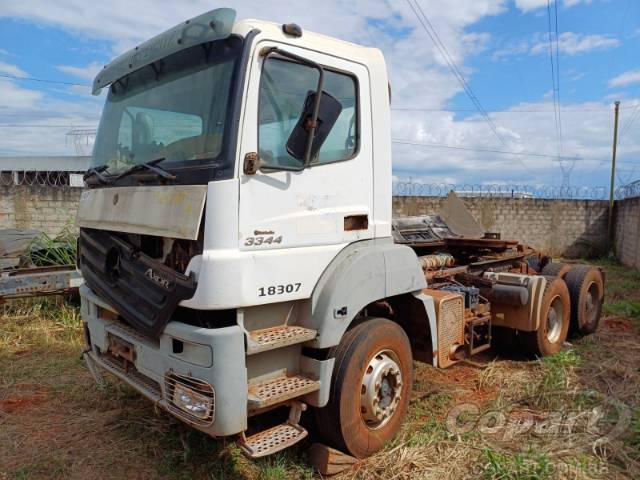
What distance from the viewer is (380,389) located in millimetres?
3549

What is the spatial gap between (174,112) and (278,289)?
1305 millimetres

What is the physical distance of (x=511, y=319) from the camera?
5449mm

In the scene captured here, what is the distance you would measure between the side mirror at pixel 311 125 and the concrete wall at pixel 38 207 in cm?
839

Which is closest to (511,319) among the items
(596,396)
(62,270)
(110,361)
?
(596,396)

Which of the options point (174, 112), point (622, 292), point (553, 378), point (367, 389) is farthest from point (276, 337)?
point (622, 292)

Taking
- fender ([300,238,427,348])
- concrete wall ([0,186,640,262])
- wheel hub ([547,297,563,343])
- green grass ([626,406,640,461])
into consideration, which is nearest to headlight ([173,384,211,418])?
fender ([300,238,427,348])

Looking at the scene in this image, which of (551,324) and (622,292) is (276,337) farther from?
(622,292)

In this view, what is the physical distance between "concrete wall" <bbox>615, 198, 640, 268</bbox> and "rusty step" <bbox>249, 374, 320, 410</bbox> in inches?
474

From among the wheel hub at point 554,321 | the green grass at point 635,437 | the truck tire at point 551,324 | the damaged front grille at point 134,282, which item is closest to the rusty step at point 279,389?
the damaged front grille at point 134,282

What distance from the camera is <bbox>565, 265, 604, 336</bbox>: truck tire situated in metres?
6.39

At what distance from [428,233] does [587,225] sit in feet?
39.8

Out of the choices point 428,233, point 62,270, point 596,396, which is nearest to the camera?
point 596,396

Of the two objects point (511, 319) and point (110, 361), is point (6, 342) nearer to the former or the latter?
point (110, 361)

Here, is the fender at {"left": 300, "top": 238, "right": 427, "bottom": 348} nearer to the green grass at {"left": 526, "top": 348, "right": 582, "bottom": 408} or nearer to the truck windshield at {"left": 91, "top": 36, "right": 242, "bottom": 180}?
the truck windshield at {"left": 91, "top": 36, "right": 242, "bottom": 180}
